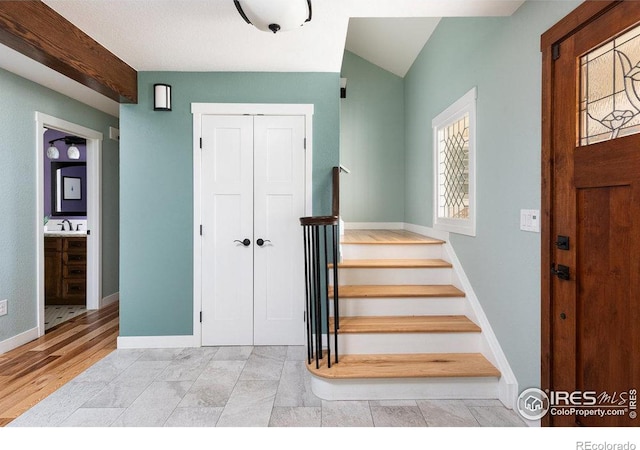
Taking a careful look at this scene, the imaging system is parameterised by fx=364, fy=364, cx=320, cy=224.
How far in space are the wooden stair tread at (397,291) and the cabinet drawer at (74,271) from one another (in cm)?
343

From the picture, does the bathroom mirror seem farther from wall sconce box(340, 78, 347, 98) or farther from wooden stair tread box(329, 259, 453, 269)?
wooden stair tread box(329, 259, 453, 269)

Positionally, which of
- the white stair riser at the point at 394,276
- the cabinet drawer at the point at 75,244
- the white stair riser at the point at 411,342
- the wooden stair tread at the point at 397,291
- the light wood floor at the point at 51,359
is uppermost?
the cabinet drawer at the point at 75,244

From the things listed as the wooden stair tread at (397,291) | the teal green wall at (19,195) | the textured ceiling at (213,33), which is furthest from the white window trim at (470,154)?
the teal green wall at (19,195)

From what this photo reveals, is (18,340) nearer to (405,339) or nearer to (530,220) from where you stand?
(405,339)

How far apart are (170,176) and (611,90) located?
3066mm

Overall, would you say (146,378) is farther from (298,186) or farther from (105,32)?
(105,32)

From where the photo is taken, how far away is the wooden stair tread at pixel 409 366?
229 centimetres

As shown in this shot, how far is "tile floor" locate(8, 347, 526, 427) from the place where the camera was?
2.08 meters

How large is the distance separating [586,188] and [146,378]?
2947mm

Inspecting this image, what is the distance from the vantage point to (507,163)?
228 cm

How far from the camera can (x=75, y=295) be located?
4617 mm

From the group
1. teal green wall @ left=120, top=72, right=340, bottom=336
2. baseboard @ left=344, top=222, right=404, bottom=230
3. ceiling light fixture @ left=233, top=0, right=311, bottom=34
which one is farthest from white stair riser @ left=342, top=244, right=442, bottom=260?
ceiling light fixture @ left=233, top=0, right=311, bottom=34

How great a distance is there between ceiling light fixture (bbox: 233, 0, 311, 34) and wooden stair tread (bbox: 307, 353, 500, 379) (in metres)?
2.09

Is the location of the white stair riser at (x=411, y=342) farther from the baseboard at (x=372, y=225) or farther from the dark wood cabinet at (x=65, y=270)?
the dark wood cabinet at (x=65, y=270)
